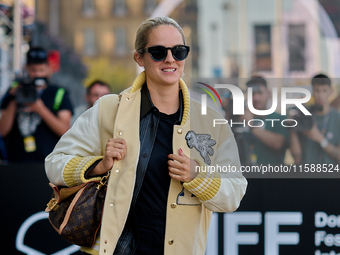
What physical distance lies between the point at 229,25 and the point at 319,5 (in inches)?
37.2

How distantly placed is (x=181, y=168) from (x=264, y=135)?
1.06 m

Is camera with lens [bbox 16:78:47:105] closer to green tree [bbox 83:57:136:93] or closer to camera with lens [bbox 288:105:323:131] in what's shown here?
green tree [bbox 83:57:136:93]

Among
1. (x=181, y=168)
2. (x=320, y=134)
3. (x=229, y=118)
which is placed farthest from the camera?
(x=320, y=134)

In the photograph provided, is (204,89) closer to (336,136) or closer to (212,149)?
(212,149)

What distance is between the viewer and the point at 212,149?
2.14 m

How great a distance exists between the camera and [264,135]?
9.53 feet

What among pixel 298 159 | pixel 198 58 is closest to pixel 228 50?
pixel 198 58

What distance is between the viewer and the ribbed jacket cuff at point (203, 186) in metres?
2.00

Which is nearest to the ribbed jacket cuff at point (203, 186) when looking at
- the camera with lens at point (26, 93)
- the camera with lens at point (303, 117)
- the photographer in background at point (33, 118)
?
the camera with lens at point (303, 117)

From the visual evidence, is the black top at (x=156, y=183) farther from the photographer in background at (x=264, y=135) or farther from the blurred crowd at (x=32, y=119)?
the blurred crowd at (x=32, y=119)

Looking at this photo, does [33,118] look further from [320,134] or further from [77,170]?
[320,134]

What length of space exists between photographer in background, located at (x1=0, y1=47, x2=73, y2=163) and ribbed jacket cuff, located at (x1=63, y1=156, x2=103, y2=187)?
206 centimetres

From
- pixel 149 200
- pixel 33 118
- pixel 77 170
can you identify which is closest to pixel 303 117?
pixel 149 200

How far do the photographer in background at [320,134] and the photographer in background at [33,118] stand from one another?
203cm
